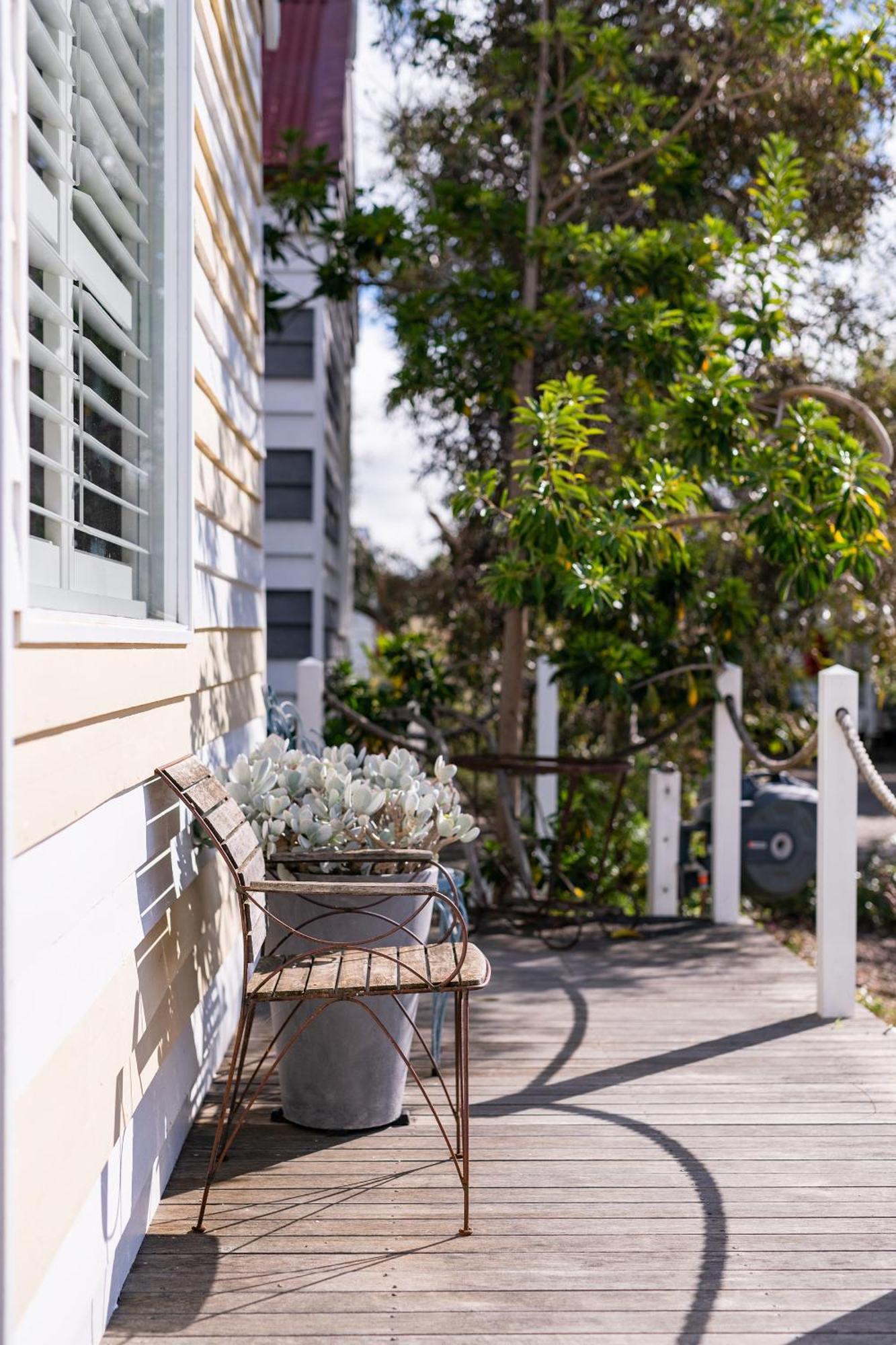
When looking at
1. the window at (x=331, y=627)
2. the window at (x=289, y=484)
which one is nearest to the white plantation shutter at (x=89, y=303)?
the window at (x=289, y=484)

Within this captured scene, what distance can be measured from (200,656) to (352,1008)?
97 centimetres


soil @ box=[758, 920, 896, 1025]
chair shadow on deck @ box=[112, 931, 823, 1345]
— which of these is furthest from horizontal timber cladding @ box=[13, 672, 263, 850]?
soil @ box=[758, 920, 896, 1025]

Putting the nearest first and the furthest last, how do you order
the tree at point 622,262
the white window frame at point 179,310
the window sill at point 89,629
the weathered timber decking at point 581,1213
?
the window sill at point 89,629
the weathered timber decking at point 581,1213
the white window frame at point 179,310
the tree at point 622,262

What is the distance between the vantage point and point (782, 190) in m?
5.40

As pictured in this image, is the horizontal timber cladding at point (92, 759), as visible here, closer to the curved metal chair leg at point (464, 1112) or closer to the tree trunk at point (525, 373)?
the curved metal chair leg at point (464, 1112)

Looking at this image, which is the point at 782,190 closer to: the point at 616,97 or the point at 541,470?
the point at 616,97

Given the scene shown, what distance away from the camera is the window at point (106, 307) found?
2039mm

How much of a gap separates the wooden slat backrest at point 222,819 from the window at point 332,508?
16.7 ft

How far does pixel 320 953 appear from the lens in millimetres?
2645

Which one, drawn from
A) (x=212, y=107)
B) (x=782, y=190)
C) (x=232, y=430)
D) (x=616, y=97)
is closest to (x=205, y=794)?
(x=232, y=430)

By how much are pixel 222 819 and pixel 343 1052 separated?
2.27 feet

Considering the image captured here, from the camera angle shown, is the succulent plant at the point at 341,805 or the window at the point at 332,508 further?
the window at the point at 332,508

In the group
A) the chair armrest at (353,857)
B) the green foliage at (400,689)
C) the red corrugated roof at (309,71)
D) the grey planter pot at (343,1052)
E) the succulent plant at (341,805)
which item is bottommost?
the grey planter pot at (343,1052)

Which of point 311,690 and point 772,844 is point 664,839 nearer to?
point 772,844
